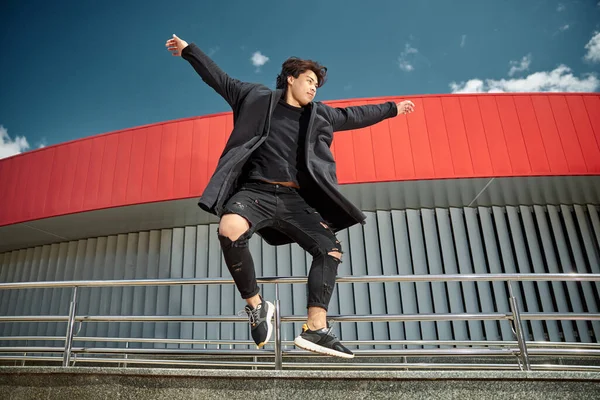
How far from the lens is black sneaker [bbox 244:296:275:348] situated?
2.00m

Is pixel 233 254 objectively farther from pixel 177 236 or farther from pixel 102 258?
pixel 102 258

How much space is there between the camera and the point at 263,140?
81.2 inches

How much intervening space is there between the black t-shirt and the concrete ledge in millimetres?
926

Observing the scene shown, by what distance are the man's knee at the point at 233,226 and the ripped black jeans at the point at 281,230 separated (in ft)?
0.06

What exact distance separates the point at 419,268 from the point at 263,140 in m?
4.91

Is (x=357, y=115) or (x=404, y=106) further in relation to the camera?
(x=404, y=106)

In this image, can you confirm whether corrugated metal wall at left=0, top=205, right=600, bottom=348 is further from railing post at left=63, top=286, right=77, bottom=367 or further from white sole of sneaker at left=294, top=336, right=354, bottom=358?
white sole of sneaker at left=294, top=336, right=354, bottom=358

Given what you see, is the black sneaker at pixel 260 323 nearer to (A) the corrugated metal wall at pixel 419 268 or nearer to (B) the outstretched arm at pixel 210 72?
(B) the outstretched arm at pixel 210 72

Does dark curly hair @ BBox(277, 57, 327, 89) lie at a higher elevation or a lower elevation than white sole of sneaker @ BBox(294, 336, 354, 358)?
higher

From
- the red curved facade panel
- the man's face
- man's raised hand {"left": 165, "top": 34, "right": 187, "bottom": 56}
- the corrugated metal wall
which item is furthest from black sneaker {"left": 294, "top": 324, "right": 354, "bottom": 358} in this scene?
the corrugated metal wall

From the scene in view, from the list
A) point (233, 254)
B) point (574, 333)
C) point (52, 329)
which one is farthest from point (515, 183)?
point (52, 329)

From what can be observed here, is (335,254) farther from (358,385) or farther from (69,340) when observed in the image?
(69,340)

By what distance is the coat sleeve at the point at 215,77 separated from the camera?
2.15 meters

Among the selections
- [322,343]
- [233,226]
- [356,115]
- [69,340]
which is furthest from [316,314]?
[69,340]
